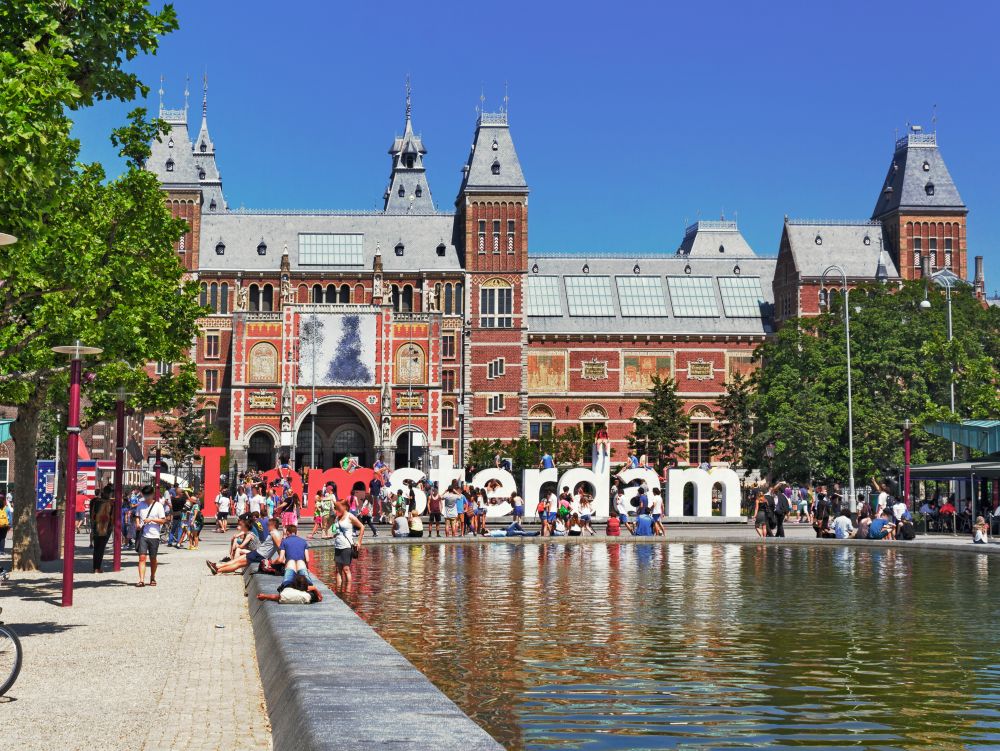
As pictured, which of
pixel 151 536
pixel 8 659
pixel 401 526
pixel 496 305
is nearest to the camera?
pixel 8 659

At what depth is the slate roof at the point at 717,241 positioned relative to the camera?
295 feet

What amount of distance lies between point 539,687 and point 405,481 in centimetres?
3205

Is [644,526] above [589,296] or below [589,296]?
below

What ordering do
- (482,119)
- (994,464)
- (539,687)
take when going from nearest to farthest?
(539,687)
(994,464)
(482,119)

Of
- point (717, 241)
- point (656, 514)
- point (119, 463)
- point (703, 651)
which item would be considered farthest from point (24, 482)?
point (717, 241)

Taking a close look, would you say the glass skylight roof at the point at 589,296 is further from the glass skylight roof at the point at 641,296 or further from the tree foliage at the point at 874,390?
the tree foliage at the point at 874,390

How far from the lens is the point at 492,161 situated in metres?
76.4

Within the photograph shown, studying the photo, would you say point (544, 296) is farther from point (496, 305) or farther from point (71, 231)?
point (71, 231)

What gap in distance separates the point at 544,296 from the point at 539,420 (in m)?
9.05

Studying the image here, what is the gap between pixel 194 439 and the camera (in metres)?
65.2

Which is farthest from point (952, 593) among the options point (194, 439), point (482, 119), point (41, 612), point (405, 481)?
point (482, 119)

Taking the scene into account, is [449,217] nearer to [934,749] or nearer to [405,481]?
[405,481]

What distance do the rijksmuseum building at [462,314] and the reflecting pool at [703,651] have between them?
1954 inches

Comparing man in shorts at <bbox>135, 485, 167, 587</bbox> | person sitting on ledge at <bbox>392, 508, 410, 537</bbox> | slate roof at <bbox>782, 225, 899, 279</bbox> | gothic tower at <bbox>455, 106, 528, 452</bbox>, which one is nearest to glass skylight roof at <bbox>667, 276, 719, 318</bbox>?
slate roof at <bbox>782, 225, 899, 279</bbox>
